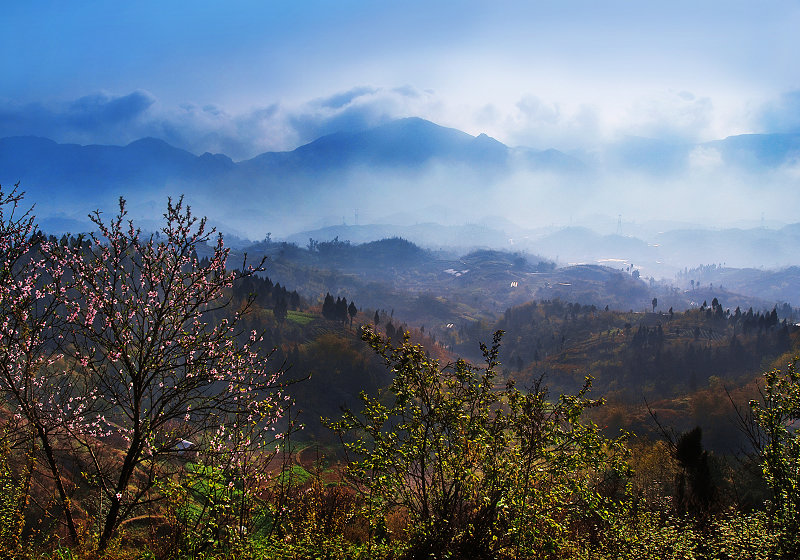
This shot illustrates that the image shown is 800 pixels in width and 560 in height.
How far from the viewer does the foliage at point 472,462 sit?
11070 millimetres

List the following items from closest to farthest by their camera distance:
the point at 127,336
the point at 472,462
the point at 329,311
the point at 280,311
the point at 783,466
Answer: the point at 472,462, the point at 127,336, the point at 783,466, the point at 280,311, the point at 329,311

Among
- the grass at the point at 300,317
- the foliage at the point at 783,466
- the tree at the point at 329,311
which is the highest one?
the foliage at the point at 783,466

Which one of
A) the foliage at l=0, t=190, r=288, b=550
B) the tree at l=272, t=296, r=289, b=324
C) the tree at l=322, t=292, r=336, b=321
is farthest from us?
the tree at l=322, t=292, r=336, b=321

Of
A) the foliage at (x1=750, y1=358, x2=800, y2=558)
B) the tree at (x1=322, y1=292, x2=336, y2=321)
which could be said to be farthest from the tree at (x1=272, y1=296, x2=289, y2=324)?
the foliage at (x1=750, y1=358, x2=800, y2=558)

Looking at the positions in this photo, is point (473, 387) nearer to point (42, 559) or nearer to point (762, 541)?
point (762, 541)

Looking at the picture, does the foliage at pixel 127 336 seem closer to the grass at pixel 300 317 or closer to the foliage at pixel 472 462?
the foliage at pixel 472 462

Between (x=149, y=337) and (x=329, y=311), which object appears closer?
(x=149, y=337)

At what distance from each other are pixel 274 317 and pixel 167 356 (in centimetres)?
16695

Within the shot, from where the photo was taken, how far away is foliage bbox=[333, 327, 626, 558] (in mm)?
11070

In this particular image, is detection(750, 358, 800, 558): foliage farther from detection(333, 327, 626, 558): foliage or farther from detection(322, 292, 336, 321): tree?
detection(322, 292, 336, 321): tree

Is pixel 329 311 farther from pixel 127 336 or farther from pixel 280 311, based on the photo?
pixel 127 336

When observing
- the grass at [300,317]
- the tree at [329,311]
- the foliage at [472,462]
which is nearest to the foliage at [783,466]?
the foliage at [472,462]

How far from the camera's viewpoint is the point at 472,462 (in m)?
11.2

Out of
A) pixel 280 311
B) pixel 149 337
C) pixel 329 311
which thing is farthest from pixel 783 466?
pixel 329 311
